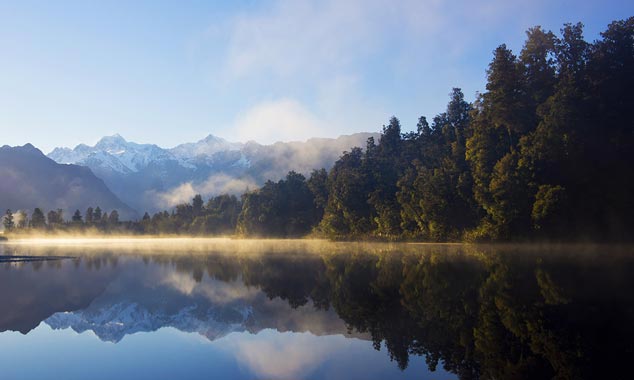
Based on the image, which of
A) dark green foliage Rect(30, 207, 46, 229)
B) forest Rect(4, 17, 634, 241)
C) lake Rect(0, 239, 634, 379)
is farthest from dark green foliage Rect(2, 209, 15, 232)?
lake Rect(0, 239, 634, 379)

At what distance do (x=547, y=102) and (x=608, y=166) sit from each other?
11696 mm

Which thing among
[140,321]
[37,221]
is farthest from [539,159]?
[37,221]

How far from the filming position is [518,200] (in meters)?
62.1

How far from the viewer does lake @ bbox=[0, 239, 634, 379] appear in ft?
39.2

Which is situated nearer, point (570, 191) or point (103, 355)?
point (103, 355)

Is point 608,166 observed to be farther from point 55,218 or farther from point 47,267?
point 55,218

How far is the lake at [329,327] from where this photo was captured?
1195cm

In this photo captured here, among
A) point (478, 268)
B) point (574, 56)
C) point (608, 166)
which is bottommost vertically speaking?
point (478, 268)

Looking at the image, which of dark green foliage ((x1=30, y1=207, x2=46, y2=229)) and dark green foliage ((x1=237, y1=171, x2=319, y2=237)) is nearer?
dark green foliage ((x1=237, y1=171, x2=319, y2=237))

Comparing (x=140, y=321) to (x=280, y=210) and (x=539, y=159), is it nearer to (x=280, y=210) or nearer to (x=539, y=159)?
(x=539, y=159)

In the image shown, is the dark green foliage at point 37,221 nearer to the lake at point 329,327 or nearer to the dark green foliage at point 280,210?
the dark green foliage at point 280,210

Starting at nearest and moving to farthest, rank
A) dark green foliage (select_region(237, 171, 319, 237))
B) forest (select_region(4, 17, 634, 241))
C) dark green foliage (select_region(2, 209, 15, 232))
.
→ 1. forest (select_region(4, 17, 634, 241))
2. dark green foliage (select_region(237, 171, 319, 237))
3. dark green foliage (select_region(2, 209, 15, 232))

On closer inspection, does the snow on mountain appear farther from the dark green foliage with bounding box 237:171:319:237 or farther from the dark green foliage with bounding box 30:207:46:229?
the dark green foliage with bounding box 30:207:46:229

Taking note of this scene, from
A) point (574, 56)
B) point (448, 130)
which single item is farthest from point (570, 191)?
point (448, 130)
